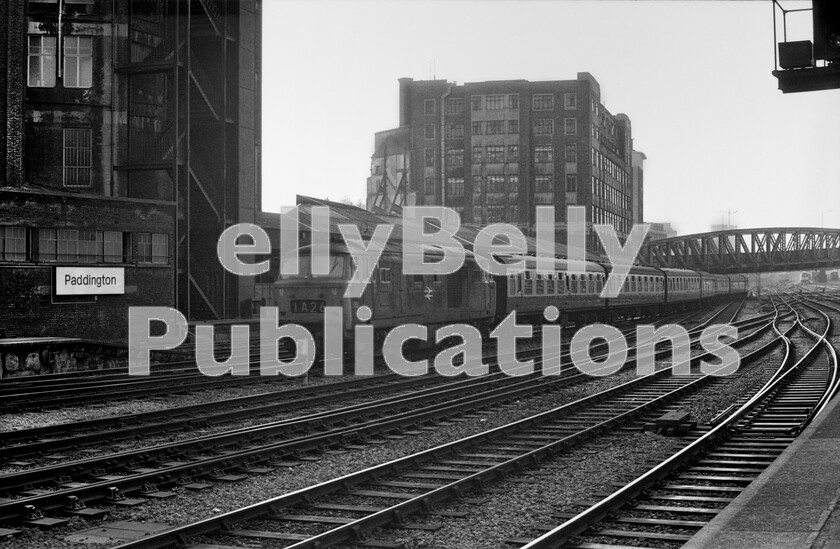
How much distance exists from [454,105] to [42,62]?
45.6 meters

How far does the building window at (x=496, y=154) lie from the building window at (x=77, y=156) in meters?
45.2

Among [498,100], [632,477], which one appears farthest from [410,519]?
[498,100]

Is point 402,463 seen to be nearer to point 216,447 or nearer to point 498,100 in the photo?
point 216,447

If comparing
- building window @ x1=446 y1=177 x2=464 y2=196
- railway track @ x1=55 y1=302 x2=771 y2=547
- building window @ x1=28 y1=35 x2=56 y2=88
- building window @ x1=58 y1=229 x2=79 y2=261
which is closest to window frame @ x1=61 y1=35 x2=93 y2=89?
building window @ x1=28 y1=35 x2=56 y2=88

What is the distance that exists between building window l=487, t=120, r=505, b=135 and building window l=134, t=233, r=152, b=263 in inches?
1958

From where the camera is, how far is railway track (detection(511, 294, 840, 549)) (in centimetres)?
745

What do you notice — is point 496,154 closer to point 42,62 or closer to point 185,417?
point 42,62

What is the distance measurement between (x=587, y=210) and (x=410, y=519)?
72.2 metres

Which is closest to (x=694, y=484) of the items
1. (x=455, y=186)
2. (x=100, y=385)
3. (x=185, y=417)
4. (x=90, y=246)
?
(x=185, y=417)

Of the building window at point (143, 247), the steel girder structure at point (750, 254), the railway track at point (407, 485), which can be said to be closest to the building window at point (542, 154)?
A: the steel girder structure at point (750, 254)

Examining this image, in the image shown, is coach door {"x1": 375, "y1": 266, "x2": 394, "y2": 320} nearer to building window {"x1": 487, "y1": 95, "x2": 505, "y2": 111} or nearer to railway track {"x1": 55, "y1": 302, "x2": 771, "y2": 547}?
railway track {"x1": 55, "y1": 302, "x2": 771, "y2": 547}

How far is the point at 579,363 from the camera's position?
22.5 metres

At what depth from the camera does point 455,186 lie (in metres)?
77.9

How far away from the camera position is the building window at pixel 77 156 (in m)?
36.5
